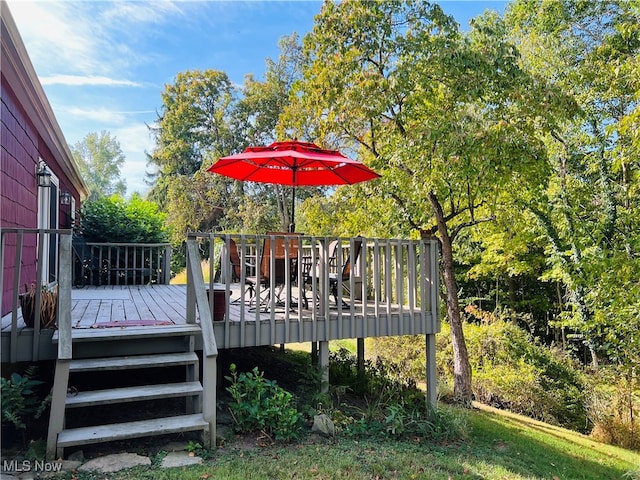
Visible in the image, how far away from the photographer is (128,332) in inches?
150

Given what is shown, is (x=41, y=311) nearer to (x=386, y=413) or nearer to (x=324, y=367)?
(x=324, y=367)

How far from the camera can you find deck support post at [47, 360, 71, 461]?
305cm

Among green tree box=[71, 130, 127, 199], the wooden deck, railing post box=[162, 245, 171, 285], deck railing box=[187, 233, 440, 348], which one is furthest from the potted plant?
green tree box=[71, 130, 127, 199]

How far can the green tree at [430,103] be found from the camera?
6496mm

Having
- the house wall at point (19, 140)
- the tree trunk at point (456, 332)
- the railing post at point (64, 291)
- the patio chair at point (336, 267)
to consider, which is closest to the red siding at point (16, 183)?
the house wall at point (19, 140)

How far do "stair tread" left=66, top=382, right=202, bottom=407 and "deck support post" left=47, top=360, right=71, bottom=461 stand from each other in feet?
0.26

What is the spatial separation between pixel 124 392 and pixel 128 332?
0.54 m

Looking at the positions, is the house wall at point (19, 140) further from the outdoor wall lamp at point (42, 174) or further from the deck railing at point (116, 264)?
the deck railing at point (116, 264)

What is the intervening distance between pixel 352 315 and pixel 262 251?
122cm

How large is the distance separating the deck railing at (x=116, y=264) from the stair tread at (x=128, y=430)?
18.4 feet

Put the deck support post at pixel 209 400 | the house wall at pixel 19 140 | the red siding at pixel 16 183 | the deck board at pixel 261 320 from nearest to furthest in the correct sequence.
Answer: the deck support post at pixel 209 400
the house wall at pixel 19 140
the red siding at pixel 16 183
the deck board at pixel 261 320

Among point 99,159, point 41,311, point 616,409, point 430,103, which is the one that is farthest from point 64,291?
point 99,159

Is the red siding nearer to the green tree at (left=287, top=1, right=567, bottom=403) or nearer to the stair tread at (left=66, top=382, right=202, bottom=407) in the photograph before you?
the stair tread at (left=66, top=382, right=202, bottom=407)

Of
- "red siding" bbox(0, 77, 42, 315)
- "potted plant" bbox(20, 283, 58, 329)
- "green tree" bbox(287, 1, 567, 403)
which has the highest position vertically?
"green tree" bbox(287, 1, 567, 403)
